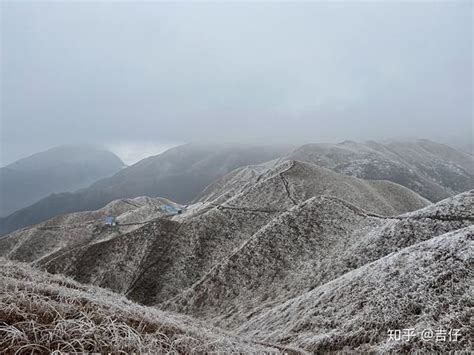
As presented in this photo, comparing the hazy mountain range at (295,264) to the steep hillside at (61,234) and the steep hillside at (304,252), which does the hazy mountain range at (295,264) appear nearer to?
the steep hillside at (304,252)

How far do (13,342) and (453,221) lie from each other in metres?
35.6

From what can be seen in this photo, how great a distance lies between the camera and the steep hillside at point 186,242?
43.7 meters

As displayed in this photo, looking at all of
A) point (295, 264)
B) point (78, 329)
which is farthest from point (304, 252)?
point (78, 329)

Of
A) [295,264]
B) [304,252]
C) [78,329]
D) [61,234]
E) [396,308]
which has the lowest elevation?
[295,264]

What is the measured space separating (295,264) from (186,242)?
66.7 feet

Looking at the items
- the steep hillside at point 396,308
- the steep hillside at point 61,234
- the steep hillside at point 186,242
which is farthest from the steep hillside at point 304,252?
the steep hillside at point 61,234

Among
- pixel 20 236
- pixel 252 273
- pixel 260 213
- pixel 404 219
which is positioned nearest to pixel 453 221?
pixel 404 219

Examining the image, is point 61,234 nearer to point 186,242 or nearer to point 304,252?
point 186,242

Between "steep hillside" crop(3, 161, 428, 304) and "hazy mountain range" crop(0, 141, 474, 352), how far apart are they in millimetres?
213

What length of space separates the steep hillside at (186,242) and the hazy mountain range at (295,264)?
21 centimetres

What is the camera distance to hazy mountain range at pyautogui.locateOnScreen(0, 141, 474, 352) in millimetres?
13602

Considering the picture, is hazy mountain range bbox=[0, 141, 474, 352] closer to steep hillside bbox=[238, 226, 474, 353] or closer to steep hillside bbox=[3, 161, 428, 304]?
steep hillside bbox=[238, 226, 474, 353]

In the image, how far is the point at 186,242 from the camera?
163 ft

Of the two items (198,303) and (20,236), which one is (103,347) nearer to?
(198,303)
